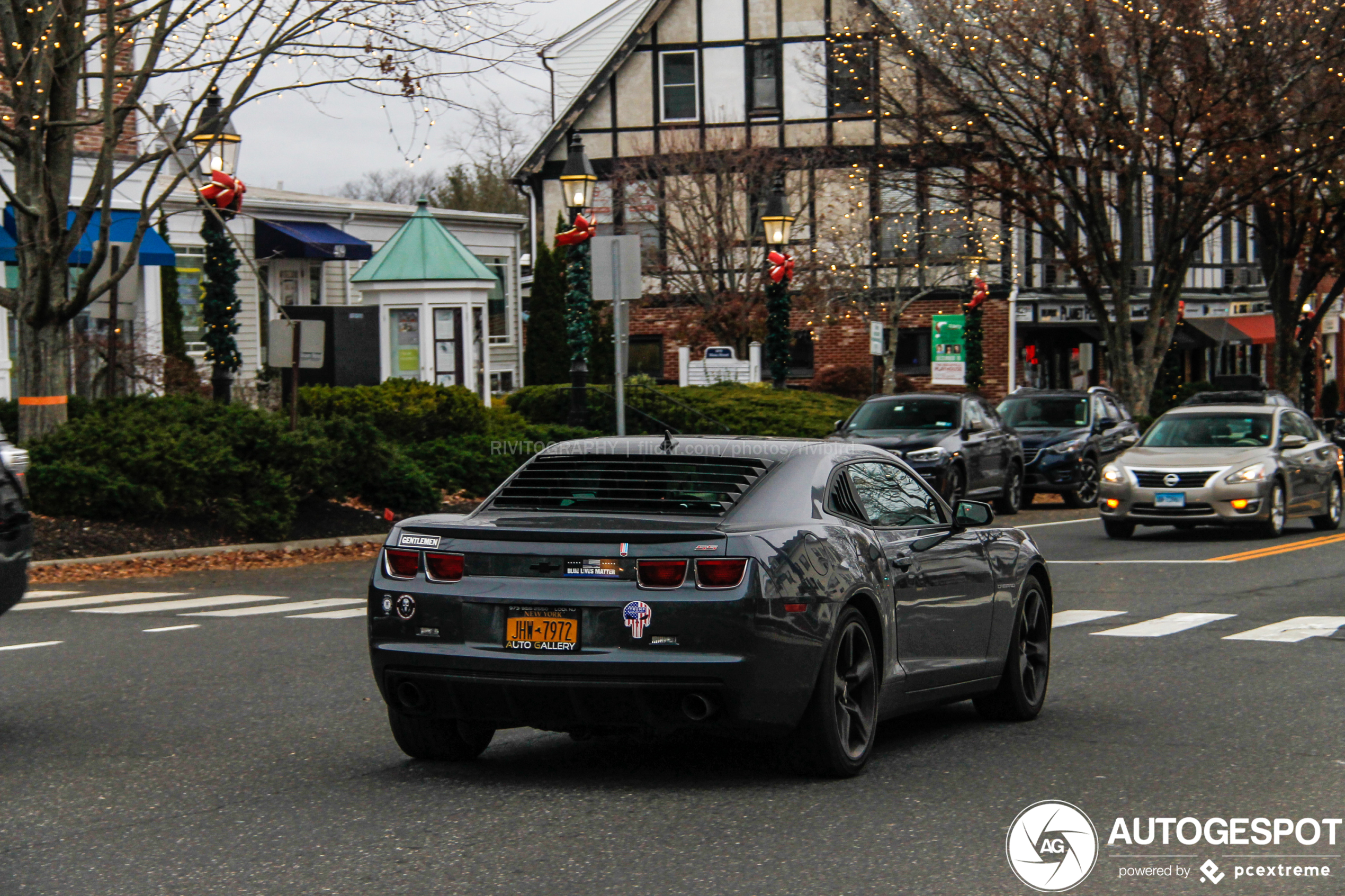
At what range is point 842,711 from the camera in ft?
23.2

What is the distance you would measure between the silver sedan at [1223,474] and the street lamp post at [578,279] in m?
8.19

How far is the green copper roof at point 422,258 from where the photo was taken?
3631 cm

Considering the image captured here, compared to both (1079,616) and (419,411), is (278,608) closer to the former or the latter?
(1079,616)

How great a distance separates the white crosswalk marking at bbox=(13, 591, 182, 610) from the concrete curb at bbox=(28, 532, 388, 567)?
6.40ft

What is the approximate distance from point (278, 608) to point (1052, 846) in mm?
9325

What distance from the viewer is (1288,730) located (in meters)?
8.34

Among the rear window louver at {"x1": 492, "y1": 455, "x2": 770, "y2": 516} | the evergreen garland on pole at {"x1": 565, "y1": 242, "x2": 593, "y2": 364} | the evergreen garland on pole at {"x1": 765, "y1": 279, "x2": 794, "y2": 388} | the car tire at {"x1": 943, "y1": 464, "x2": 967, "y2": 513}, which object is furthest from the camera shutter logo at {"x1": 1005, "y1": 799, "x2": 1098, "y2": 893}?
the evergreen garland on pole at {"x1": 765, "y1": 279, "x2": 794, "y2": 388}

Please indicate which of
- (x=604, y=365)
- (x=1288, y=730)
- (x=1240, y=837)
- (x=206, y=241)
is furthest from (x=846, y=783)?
(x=604, y=365)

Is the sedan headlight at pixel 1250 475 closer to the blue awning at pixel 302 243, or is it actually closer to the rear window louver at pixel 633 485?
the rear window louver at pixel 633 485

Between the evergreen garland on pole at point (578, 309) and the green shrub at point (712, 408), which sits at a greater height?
the evergreen garland on pole at point (578, 309)

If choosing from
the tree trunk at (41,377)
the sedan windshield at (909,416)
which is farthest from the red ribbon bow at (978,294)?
the tree trunk at (41,377)

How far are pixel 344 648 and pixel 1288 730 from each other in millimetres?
6021

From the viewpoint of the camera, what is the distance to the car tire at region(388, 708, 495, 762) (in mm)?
7371

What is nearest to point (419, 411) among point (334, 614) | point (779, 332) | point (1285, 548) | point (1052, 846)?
point (779, 332)
